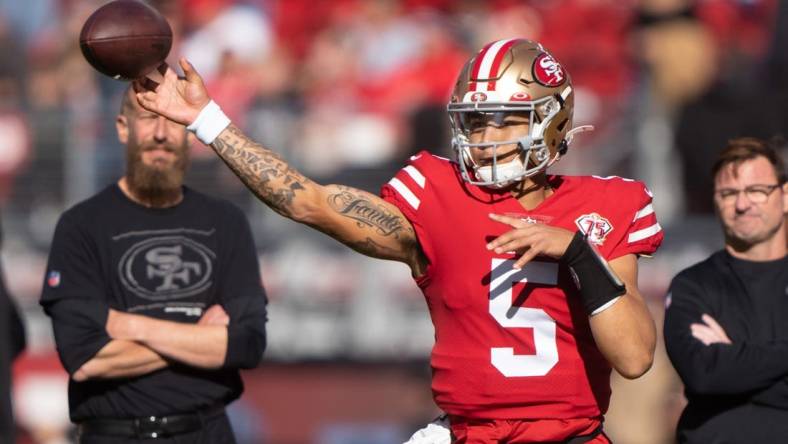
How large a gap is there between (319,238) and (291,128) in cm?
95

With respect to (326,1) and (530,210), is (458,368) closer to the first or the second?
(530,210)

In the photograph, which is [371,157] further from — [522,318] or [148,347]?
[522,318]

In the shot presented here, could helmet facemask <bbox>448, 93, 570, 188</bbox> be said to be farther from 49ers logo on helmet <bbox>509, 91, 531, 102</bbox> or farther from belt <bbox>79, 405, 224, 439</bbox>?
belt <bbox>79, 405, 224, 439</bbox>

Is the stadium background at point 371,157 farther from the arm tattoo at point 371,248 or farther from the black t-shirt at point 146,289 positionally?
the arm tattoo at point 371,248

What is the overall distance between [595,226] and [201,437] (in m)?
1.86

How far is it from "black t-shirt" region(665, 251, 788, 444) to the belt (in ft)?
6.25

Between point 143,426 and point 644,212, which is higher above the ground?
point 644,212

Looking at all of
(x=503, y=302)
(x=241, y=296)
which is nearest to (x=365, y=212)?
(x=503, y=302)

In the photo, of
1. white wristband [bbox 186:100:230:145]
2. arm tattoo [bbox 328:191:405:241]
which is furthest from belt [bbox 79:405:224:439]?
white wristband [bbox 186:100:230:145]

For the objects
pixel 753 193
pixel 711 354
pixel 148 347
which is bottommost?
pixel 148 347

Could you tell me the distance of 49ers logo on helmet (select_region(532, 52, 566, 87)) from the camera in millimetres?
4410

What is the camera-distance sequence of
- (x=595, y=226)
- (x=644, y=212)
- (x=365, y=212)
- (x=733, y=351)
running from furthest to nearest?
1. (x=733, y=351)
2. (x=644, y=212)
3. (x=595, y=226)
4. (x=365, y=212)

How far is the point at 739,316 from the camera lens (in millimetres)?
5156

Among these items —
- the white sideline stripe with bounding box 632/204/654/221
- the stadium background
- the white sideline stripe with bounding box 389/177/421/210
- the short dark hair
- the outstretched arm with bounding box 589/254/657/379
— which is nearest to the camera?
the outstretched arm with bounding box 589/254/657/379
